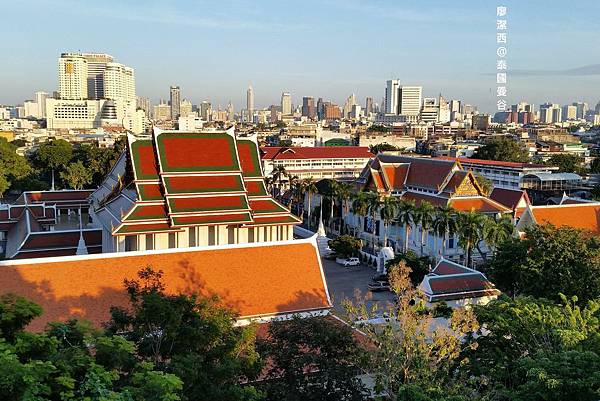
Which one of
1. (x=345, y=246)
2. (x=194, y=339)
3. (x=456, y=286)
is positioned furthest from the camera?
(x=345, y=246)

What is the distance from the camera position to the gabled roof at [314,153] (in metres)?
75.1

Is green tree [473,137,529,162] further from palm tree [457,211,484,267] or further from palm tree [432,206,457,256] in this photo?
palm tree [457,211,484,267]

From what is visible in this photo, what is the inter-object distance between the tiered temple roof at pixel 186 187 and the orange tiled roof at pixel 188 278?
Result: 843 centimetres

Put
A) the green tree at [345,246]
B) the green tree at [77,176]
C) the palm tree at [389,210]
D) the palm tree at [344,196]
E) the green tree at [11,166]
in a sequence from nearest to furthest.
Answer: the green tree at [345,246] → the palm tree at [389,210] → the palm tree at [344,196] → the green tree at [77,176] → the green tree at [11,166]

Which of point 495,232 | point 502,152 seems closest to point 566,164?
point 502,152

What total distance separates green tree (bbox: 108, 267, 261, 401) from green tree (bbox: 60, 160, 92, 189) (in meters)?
54.5

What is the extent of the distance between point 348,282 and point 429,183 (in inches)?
576

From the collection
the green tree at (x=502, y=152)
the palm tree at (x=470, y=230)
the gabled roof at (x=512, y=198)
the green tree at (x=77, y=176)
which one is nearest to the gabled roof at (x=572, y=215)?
the gabled roof at (x=512, y=198)

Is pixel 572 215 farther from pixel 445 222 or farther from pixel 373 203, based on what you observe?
pixel 373 203

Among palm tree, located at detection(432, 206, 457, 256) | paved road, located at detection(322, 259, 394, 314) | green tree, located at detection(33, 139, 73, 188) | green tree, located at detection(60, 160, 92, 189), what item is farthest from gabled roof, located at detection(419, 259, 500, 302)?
green tree, located at detection(33, 139, 73, 188)

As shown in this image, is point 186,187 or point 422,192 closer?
point 186,187

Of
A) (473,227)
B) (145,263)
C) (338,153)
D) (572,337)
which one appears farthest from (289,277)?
(338,153)

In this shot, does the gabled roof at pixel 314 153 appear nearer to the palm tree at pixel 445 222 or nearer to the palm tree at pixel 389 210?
the palm tree at pixel 389 210

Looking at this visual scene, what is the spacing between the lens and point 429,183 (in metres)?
46.0
